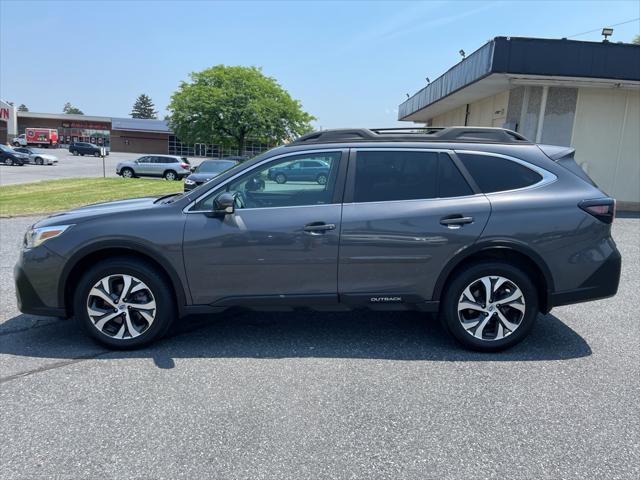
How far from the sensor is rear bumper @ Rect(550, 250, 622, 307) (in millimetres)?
3896

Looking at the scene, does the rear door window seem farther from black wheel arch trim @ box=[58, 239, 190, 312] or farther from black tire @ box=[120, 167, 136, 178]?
black tire @ box=[120, 167, 136, 178]

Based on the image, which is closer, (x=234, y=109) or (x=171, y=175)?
(x=171, y=175)

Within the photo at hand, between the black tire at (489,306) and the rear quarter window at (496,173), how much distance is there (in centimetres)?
68

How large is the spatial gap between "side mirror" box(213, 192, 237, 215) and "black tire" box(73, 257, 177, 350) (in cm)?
75

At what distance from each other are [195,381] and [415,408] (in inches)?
63.4

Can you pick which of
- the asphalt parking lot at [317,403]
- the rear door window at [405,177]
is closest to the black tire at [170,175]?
the asphalt parking lot at [317,403]

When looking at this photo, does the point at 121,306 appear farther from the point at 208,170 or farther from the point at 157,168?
the point at 157,168

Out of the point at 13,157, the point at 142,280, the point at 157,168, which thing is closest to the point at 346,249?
the point at 142,280

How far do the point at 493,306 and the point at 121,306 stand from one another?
3170 mm

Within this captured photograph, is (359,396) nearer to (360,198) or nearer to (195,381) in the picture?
(195,381)

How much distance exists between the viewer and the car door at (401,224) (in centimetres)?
380

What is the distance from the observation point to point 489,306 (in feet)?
12.8

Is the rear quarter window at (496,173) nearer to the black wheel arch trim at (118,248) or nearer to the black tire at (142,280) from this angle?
the black wheel arch trim at (118,248)

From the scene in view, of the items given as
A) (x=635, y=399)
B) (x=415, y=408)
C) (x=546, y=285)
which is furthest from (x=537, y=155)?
(x=415, y=408)
